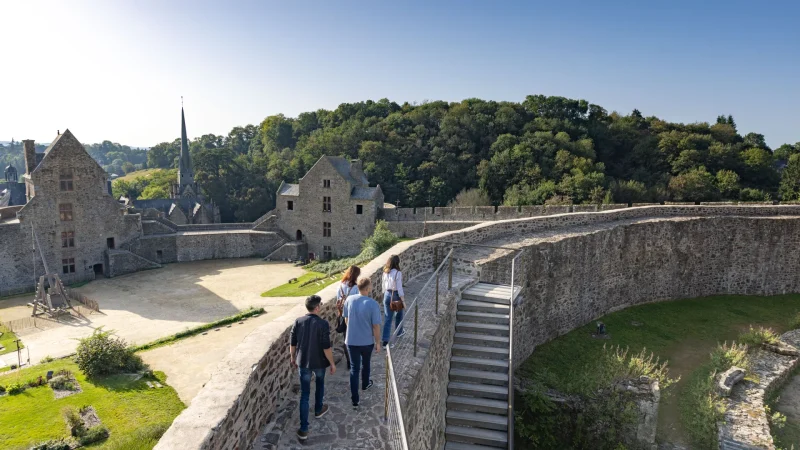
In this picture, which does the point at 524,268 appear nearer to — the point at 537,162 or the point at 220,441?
the point at 220,441

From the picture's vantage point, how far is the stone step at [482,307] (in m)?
9.37

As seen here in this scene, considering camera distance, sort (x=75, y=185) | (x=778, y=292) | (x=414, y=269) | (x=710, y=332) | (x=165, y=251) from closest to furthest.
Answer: (x=414, y=269) → (x=710, y=332) → (x=778, y=292) → (x=75, y=185) → (x=165, y=251)

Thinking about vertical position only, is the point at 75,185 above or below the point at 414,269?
above

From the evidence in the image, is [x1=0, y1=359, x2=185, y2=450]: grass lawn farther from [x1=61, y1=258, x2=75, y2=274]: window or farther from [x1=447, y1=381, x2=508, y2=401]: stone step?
[x1=61, y1=258, x2=75, y2=274]: window

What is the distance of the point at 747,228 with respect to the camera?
1942 centimetres

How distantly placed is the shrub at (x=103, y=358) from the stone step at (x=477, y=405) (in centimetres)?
1212

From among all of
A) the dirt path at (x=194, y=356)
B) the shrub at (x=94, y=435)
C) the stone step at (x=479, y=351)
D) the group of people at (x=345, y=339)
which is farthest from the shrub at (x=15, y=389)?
the stone step at (x=479, y=351)

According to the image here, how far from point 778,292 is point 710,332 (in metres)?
6.40

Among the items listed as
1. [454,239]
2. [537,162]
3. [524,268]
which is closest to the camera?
[454,239]

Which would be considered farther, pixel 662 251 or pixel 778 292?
pixel 778 292

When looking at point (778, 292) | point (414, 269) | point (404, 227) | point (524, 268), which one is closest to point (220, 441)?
point (414, 269)

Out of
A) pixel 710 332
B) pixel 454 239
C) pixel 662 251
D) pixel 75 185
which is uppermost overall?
pixel 75 185

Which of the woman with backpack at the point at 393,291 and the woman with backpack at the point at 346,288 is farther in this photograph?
the woman with backpack at the point at 393,291

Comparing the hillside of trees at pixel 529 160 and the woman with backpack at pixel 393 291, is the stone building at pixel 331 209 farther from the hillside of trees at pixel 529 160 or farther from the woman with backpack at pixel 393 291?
the woman with backpack at pixel 393 291
